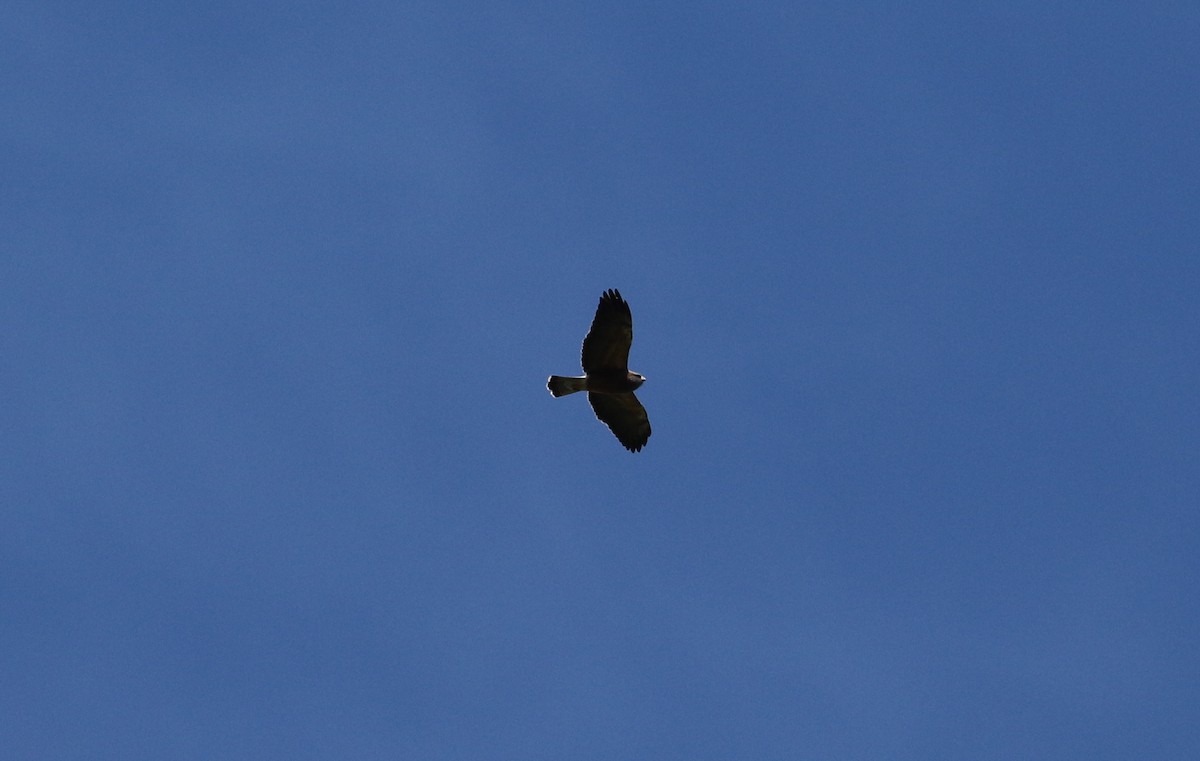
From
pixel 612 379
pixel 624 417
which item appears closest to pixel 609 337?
pixel 612 379

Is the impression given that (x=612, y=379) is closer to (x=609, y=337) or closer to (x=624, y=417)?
(x=609, y=337)

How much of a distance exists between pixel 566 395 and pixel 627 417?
1602 millimetres

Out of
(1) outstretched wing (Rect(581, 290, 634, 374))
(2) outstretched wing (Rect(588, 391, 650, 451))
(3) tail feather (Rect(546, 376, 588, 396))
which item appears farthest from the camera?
(2) outstretched wing (Rect(588, 391, 650, 451))

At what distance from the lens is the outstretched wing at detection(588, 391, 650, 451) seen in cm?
3038

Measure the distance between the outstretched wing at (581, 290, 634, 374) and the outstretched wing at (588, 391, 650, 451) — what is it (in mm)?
1222

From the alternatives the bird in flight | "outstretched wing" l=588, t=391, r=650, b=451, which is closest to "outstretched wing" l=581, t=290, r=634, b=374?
the bird in flight

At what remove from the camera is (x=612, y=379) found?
29156mm

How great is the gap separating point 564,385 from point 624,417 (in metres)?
1.87

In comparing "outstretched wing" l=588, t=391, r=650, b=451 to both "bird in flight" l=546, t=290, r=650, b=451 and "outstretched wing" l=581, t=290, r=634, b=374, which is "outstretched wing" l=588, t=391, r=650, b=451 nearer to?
"bird in flight" l=546, t=290, r=650, b=451

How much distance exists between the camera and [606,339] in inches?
1129

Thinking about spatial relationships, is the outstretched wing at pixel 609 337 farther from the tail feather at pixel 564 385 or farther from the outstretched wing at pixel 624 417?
the outstretched wing at pixel 624 417

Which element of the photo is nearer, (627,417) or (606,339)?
(606,339)

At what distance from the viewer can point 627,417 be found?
3072 centimetres

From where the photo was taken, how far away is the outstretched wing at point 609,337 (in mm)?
28438
